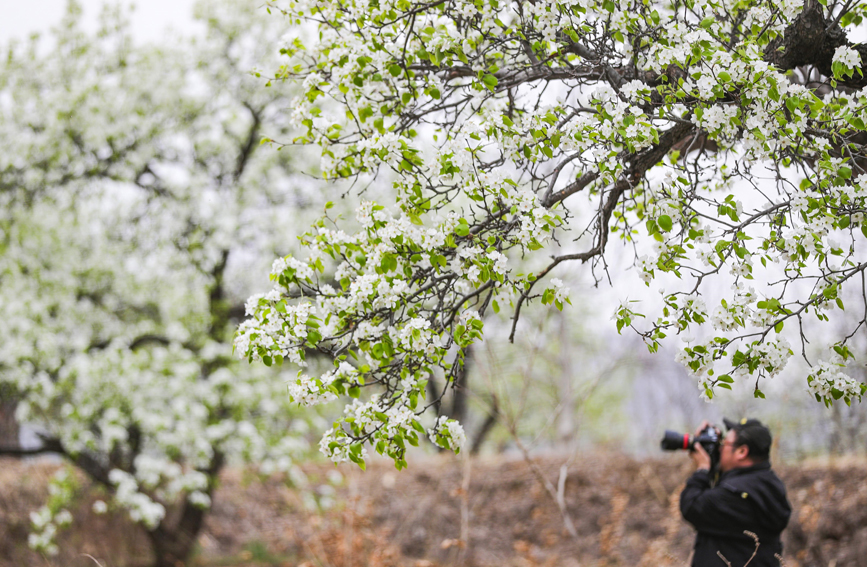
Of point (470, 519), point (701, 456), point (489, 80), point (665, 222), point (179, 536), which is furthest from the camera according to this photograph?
point (470, 519)

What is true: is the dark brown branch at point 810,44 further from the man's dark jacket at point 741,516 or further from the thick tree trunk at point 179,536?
the thick tree trunk at point 179,536

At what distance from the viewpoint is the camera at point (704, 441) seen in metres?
3.62

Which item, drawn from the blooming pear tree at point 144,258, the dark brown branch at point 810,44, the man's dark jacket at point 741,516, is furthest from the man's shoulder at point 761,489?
the blooming pear tree at point 144,258

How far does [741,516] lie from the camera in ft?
10.6

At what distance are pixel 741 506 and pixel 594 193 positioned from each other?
1.73m

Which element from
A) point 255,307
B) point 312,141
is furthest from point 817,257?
point 312,141

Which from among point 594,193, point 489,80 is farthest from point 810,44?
point 489,80

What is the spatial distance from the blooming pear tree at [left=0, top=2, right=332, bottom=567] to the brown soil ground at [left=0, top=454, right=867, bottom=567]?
32.7 inches

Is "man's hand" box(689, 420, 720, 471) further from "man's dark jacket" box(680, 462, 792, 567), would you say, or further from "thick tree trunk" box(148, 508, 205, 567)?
"thick tree trunk" box(148, 508, 205, 567)

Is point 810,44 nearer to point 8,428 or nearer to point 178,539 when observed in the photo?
point 178,539

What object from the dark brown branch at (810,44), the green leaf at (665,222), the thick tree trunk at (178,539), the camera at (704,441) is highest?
the dark brown branch at (810,44)

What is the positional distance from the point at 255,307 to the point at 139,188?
22.2 ft

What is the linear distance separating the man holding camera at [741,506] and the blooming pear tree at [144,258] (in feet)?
14.5

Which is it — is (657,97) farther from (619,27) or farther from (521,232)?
(521,232)
